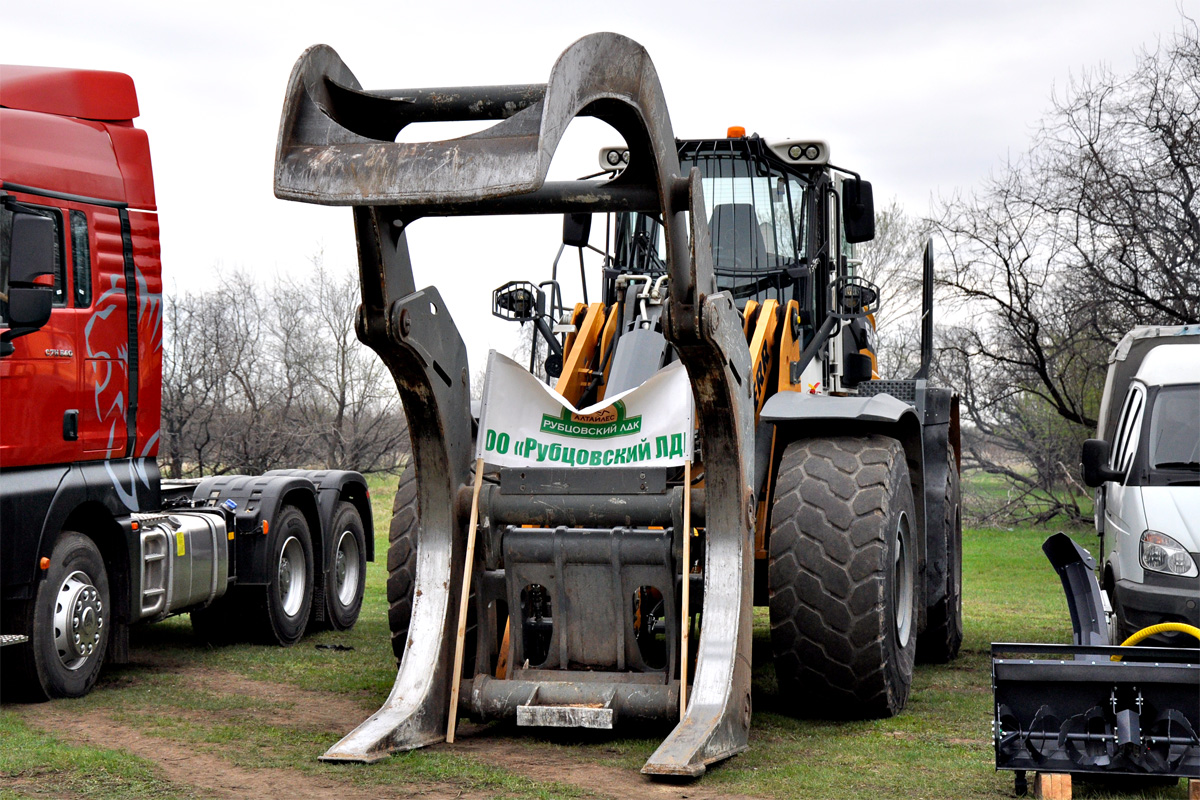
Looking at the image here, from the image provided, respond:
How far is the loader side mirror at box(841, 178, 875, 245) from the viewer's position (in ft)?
27.0

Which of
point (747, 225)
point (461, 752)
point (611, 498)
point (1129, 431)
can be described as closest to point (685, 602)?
point (611, 498)

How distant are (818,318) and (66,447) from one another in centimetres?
476

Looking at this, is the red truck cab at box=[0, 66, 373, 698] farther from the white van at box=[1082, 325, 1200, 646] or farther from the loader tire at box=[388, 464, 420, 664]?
the white van at box=[1082, 325, 1200, 646]

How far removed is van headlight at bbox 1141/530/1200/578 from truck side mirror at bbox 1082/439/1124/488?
0.71 metres

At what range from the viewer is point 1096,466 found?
27.8 ft

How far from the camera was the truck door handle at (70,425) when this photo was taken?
7.50 metres

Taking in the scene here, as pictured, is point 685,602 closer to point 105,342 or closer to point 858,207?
point 858,207

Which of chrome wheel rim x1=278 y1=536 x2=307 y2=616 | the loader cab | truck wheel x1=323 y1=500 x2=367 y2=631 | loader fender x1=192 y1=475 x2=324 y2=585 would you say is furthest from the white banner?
truck wheel x1=323 y1=500 x2=367 y2=631

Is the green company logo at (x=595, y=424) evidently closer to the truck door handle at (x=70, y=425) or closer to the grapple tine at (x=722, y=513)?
the grapple tine at (x=722, y=513)

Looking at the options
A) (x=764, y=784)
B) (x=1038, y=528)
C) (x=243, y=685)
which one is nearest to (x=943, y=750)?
(x=764, y=784)

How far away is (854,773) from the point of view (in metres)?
5.48

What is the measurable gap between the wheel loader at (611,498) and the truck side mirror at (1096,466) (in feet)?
4.88

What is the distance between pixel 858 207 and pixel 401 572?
3.72 m

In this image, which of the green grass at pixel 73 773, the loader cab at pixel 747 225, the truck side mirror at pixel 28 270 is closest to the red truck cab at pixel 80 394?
the truck side mirror at pixel 28 270
